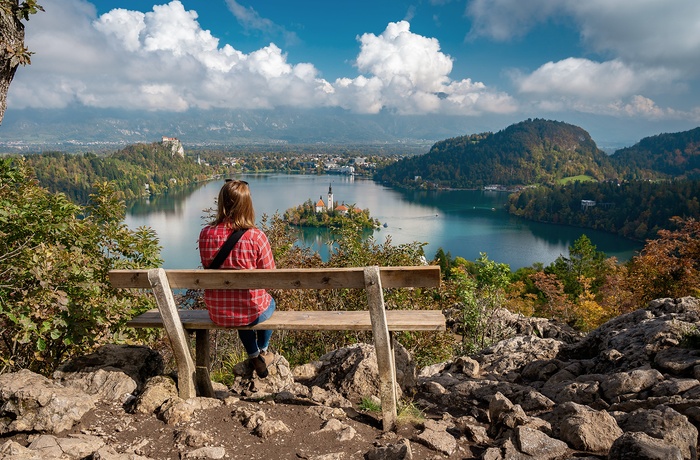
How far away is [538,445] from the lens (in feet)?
8.68

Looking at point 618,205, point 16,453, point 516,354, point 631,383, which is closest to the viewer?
point 16,453

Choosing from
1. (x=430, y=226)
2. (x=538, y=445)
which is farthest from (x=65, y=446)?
(x=430, y=226)

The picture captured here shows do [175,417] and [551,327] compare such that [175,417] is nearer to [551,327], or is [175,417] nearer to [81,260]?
[81,260]

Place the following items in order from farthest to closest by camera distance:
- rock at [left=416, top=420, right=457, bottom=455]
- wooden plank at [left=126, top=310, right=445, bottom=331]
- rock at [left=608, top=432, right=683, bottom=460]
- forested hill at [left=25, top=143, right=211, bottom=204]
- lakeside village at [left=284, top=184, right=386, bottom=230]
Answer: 1. forested hill at [left=25, top=143, right=211, bottom=204]
2. lakeside village at [left=284, top=184, right=386, bottom=230]
3. wooden plank at [left=126, top=310, right=445, bottom=331]
4. rock at [left=416, top=420, right=457, bottom=455]
5. rock at [left=608, top=432, right=683, bottom=460]

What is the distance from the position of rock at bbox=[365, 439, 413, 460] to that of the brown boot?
1.44 metres

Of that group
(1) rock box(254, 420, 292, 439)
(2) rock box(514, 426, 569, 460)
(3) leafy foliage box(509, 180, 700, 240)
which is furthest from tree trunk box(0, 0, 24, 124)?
(3) leafy foliage box(509, 180, 700, 240)

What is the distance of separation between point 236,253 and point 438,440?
72.3 inches

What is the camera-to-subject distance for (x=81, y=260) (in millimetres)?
3967

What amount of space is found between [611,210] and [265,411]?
108004 millimetres

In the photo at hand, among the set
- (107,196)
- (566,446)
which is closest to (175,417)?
(566,446)

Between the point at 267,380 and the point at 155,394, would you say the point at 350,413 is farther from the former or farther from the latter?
the point at 155,394

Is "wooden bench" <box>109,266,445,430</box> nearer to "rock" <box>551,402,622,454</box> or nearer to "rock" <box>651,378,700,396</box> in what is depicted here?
"rock" <box>551,402,622,454</box>

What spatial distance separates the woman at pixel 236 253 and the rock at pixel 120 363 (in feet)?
2.67

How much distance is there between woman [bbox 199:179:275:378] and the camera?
3.38 m
